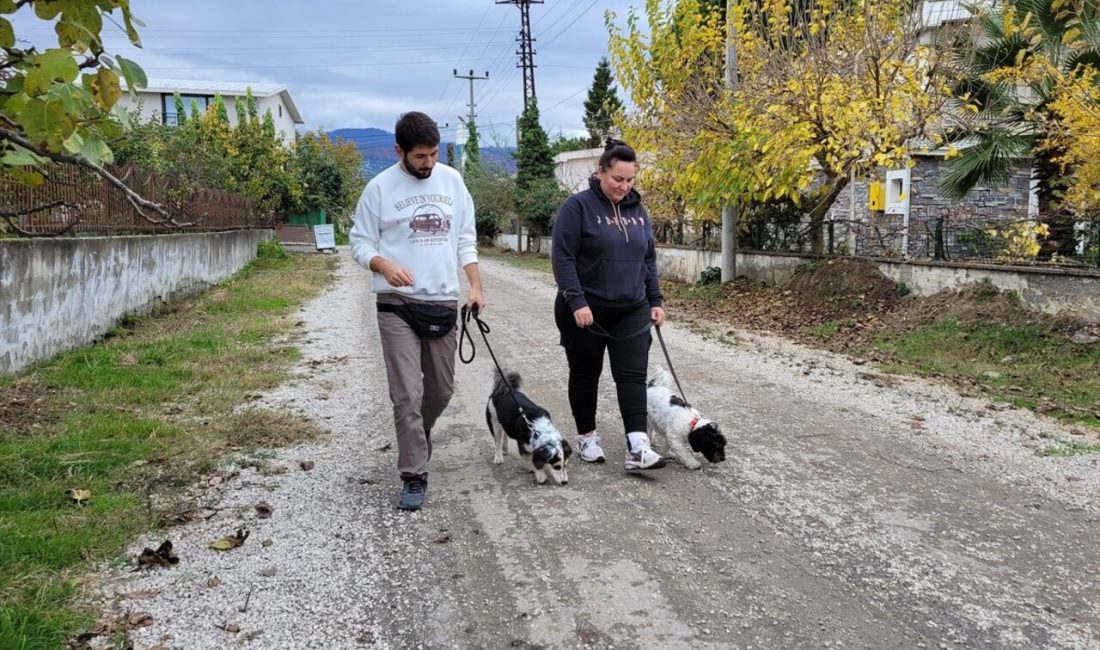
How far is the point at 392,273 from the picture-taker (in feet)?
13.7

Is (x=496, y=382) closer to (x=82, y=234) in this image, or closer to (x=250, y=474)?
(x=250, y=474)

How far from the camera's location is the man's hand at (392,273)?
4.18 m

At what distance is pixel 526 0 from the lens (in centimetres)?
5069

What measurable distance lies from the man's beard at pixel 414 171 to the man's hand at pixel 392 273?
0.50 m

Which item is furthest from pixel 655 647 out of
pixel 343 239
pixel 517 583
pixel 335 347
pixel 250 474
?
pixel 343 239

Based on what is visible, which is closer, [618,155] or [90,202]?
[618,155]

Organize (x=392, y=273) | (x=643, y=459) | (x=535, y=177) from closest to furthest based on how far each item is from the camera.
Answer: (x=392, y=273) < (x=643, y=459) < (x=535, y=177)

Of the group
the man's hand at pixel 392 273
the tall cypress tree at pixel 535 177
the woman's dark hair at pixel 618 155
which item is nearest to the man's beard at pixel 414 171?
the man's hand at pixel 392 273

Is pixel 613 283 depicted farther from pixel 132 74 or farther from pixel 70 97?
pixel 70 97

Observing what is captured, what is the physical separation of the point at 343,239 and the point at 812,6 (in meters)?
43.5

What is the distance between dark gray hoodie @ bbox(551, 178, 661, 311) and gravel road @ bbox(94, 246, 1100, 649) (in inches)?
43.8

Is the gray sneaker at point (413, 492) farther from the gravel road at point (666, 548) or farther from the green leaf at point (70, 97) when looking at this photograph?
the green leaf at point (70, 97)

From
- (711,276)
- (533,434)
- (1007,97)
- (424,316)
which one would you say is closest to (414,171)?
(424,316)

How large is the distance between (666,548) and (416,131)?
8.04 feet
